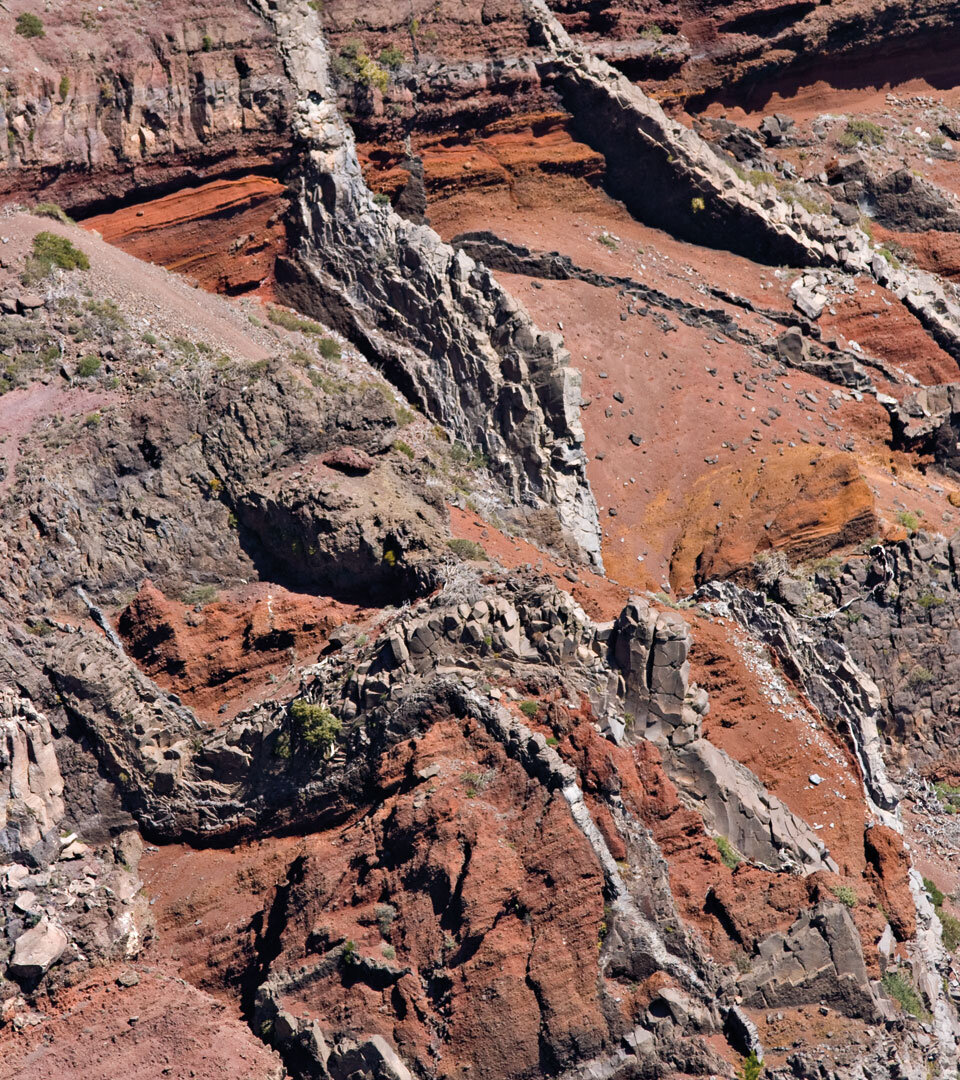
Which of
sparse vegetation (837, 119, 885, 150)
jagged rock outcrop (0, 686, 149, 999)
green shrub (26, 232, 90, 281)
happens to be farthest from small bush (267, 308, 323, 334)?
sparse vegetation (837, 119, 885, 150)

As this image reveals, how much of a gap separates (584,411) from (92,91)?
58.2 ft

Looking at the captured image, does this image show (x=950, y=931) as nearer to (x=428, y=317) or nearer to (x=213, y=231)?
(x=428, y=317)

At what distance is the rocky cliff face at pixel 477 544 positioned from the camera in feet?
87.1

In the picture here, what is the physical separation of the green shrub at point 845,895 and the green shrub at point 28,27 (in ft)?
108

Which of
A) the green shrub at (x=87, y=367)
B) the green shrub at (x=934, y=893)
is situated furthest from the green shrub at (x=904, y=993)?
the green shrub at (x=87, y=367)

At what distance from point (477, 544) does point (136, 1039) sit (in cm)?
1393

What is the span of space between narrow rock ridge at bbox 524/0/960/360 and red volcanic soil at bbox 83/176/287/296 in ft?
36.6

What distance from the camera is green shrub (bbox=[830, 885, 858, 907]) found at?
28.4 m

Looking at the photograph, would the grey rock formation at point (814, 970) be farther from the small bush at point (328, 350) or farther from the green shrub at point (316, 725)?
the small bush at point (328, 350)

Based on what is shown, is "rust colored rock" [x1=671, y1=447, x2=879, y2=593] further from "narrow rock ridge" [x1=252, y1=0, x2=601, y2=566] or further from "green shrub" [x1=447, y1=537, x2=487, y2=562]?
"green shrub" [x1=447, y1=537, x2=487, y2=562]

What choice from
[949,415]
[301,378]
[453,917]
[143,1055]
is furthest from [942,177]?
[143,1055]

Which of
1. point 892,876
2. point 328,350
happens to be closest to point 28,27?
point 328,350

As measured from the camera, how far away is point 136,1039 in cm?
2689

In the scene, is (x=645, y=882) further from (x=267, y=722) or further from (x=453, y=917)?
(x=267, y=722)
